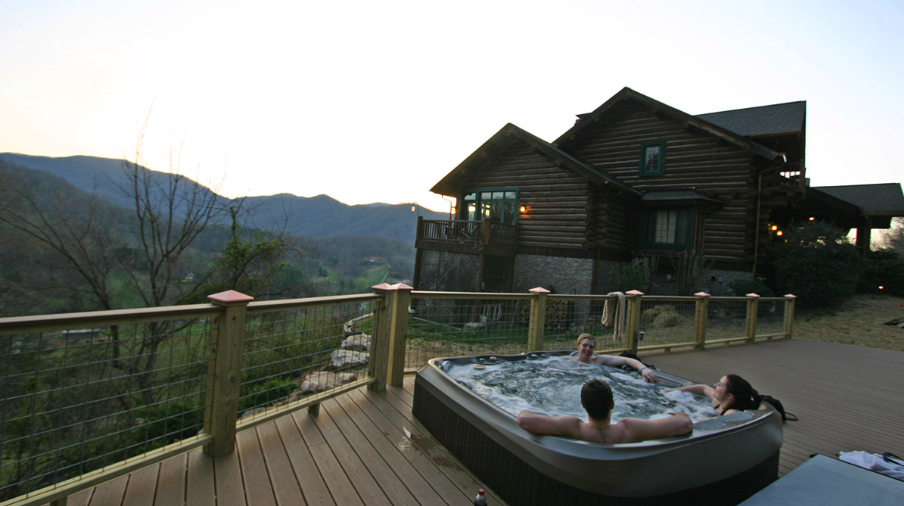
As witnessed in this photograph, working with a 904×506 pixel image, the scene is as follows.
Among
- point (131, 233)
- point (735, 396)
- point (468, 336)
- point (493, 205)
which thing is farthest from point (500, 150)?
point (735, 396)

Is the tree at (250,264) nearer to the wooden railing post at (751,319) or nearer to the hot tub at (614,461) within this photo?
the hot tub at (614,461)

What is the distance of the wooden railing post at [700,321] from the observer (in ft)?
22.4

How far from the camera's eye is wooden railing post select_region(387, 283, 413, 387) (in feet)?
12.6

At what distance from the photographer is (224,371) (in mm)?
2502

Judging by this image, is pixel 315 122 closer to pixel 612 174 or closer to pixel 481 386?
pixel 612 174

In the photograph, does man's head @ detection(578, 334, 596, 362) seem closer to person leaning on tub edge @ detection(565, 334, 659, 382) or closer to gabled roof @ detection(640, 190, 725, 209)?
person leaning on tub edge @ detection(565, 334, 659, 382)

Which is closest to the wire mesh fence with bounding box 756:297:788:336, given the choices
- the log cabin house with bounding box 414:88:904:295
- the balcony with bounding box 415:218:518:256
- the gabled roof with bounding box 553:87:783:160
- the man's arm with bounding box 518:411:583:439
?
the log cabin house with bounding box 414:88:904:295

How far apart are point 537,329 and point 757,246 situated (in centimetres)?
1087

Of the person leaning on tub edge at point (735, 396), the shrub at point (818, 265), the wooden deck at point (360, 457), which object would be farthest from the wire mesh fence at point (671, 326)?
the shrub at point (818, 265)

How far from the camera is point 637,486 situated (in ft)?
6.52

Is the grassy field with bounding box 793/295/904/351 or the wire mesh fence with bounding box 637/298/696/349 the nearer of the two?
the wire mesh fence with bounding box 637/298/696/349

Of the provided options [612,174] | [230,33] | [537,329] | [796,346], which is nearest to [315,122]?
[230,33]

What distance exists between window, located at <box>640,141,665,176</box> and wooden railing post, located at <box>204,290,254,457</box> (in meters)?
14.3

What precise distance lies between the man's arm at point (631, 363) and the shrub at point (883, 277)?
1471 centimetres
